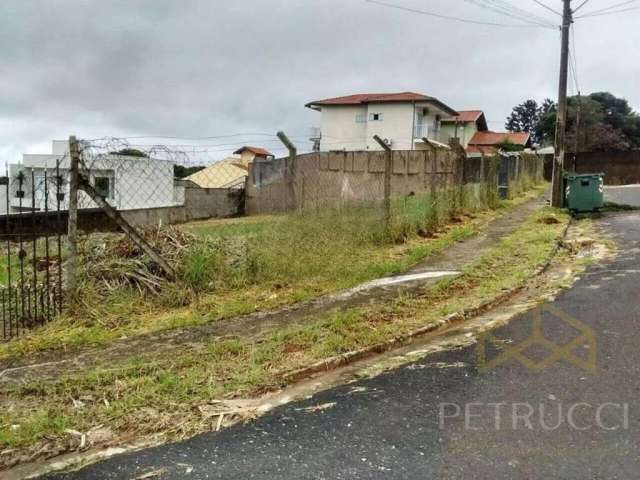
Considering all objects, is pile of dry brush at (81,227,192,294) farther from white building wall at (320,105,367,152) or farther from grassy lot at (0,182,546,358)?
white building wall at (320,105,367,152)

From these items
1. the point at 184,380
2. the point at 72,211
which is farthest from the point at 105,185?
the point at 184,380

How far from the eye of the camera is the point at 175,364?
14.5 feet

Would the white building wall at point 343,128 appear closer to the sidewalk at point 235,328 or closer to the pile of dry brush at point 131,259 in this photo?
the sidewalk at point 235,328

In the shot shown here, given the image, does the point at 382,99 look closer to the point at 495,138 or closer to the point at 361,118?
the point at 361,118

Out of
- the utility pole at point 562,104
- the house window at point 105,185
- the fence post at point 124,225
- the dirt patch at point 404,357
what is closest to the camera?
the dirt patch at point 404,357

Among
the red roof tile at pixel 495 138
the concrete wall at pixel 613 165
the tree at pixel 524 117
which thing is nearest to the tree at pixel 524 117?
the tree at pixel 524 117

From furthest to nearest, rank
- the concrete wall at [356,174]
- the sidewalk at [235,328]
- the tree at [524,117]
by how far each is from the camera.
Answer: the tree at [524,117] → the concrete wall at [356,174] → the sidewalk at [235,328]

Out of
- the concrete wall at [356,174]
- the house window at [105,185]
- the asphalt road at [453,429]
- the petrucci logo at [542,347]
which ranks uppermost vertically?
the concrete wall at [356,174]

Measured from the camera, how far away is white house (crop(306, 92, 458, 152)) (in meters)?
43.7

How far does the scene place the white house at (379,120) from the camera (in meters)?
43.7

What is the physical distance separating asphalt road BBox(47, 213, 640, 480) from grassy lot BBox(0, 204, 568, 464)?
376mm
